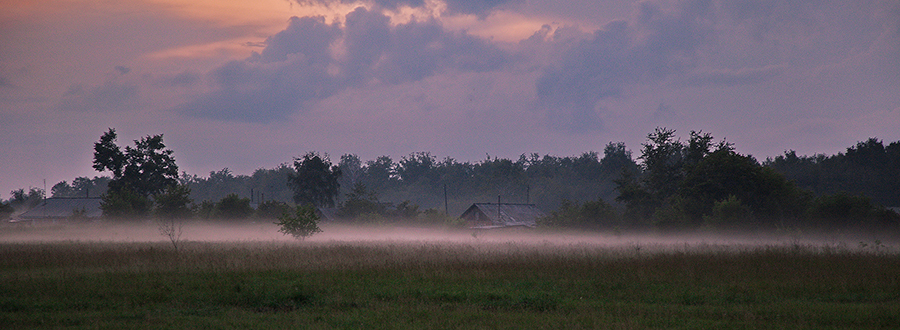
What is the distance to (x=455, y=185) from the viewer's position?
16112cm

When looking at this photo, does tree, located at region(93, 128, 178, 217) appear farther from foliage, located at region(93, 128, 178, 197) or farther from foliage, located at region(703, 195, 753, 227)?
foliage, located at region(703, 195, 753, 227)

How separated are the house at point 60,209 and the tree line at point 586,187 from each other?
3332 millimetres

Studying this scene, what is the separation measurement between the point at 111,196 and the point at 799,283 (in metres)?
63.5

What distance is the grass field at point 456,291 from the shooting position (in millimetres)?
11477

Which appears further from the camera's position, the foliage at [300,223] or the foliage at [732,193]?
the foliage at [732,193]

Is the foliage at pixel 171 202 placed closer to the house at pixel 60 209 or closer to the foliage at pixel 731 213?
the house at pixel 60 209

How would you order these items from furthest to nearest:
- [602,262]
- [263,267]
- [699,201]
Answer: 1. [699,201]
2. [602,262]
3. [263,267]

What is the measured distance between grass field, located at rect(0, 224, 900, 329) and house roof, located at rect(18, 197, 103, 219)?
79.4 metres

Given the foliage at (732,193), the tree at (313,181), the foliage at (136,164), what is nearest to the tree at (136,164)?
the foliage at (136,164)

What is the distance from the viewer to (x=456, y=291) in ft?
48.3

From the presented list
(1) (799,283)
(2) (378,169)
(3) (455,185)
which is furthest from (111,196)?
(2) (378,169)

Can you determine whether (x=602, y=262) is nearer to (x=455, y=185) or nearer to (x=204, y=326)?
(x=204, y=326)

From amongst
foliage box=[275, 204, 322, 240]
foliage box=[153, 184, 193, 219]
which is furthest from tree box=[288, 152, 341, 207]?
foliage box=[275, 204, 322, 240]

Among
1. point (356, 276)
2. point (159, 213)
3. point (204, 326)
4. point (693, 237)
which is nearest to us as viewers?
point (204, 326)
